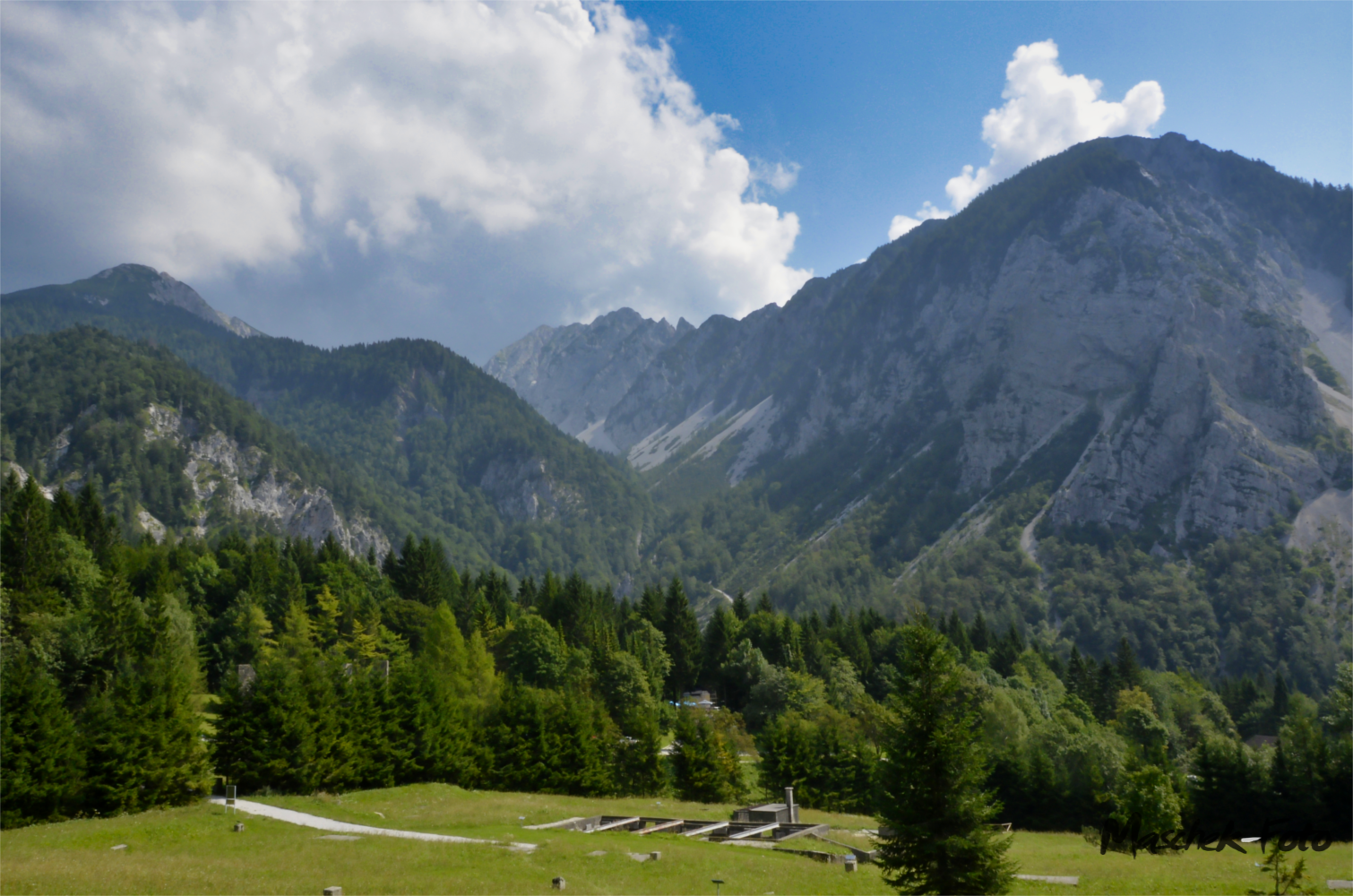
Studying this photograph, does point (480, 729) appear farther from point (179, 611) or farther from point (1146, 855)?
point (1146, 855)

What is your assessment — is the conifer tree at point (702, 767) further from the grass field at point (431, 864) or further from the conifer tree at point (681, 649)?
the conifer tree at point (681, 649)

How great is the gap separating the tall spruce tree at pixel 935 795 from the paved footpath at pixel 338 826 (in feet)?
63.3

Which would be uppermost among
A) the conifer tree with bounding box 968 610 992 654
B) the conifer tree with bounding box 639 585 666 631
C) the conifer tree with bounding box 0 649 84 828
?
the conifer tree with bounding box 639 585 666 631

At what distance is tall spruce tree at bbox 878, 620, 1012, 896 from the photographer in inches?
920

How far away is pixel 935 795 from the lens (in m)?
24.0

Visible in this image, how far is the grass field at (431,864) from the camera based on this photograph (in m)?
26.5

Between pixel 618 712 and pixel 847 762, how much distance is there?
2951 cm

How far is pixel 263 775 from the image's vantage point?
157ft

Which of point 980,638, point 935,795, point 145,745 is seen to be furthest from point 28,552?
point 980,638

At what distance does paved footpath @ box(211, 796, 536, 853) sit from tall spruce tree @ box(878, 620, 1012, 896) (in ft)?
63.3

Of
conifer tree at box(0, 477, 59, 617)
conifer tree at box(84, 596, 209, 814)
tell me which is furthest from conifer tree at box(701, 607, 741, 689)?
conifer tree at box(84, 596, 209, 814)

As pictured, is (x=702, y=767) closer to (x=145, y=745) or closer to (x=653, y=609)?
(x=145, y=745)

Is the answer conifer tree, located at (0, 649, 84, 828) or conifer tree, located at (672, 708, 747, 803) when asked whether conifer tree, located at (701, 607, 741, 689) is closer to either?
conifer tree, located at (672, 708, 747, 803)

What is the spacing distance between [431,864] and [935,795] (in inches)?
787
